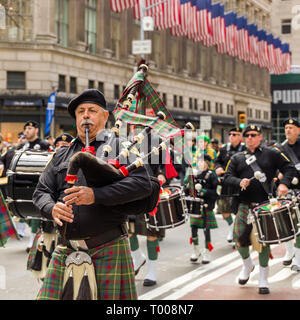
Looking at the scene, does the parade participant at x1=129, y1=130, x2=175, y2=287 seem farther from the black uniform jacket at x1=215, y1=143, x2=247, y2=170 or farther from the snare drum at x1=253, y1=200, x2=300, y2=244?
the black uniform jacket at x1=215, y1=143, x2=247, y2=170

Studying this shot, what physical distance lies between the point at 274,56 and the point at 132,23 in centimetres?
1036

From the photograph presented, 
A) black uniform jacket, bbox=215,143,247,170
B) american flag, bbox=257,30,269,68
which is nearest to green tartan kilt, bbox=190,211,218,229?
black uniform jacket, bbox=215,143,247,170

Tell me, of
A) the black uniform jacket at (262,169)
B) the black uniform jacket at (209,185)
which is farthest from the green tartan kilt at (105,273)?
the black uniform jacket at (209,185)

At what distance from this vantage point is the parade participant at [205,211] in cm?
948

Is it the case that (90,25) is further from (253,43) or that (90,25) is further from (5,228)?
(5,228)

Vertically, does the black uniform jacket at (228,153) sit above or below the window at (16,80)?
below

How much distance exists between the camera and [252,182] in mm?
7516

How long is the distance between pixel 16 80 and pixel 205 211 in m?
21.7

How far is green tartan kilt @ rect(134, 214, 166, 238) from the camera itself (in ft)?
27.1

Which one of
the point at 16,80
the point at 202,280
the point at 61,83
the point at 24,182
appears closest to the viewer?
the point at 24,182

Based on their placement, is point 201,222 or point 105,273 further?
point 201,222

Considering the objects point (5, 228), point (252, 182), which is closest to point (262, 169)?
point (252, 182)

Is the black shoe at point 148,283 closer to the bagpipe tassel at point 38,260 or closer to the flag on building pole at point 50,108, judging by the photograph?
the bagpipe tassel at point 38,260

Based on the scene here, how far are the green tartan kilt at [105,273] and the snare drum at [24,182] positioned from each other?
8.45 feet
